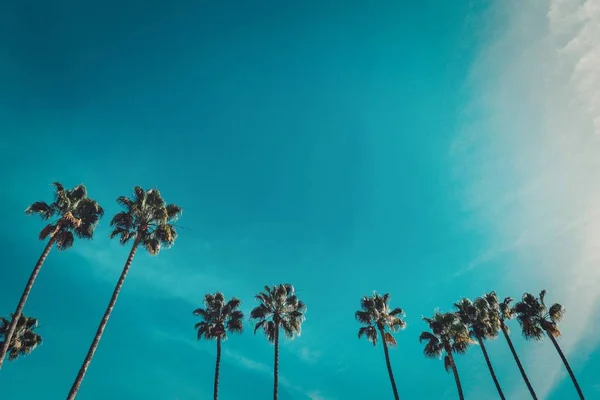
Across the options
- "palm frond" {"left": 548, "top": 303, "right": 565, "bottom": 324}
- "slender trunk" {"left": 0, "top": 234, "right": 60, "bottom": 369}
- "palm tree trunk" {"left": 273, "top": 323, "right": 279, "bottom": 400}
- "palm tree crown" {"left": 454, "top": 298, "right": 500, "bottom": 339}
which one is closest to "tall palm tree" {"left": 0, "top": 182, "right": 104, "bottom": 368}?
"slender trunk" {"left": 0, "top": 234, "right": 60, "bottom": 369}

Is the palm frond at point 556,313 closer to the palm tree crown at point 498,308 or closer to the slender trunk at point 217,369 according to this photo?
the palm tree crown at point 498,308

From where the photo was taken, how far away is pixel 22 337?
35.9m

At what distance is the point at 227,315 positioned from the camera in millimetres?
36312

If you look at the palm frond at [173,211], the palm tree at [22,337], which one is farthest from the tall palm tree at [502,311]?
the palm tree at [22,337]

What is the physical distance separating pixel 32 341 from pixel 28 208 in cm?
1652

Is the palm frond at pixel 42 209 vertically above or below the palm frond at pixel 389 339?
above

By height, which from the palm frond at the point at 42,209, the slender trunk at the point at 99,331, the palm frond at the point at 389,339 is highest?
the palm frond at the point at 42,209

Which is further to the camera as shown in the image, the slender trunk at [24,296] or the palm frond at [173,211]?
the palm frond at [173,211]

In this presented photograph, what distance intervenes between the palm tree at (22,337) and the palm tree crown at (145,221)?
15.7m

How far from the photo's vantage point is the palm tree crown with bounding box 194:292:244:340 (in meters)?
35.5

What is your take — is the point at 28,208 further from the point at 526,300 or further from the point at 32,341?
the point at 526,300

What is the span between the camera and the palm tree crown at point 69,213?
27.8 metres

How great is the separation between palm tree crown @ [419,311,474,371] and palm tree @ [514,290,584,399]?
20.1 feet

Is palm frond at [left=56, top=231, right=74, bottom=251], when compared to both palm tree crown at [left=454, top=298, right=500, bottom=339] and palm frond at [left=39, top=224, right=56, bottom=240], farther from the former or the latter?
palm tree crown at [left=454, top=298, right=500, bottom=339]
